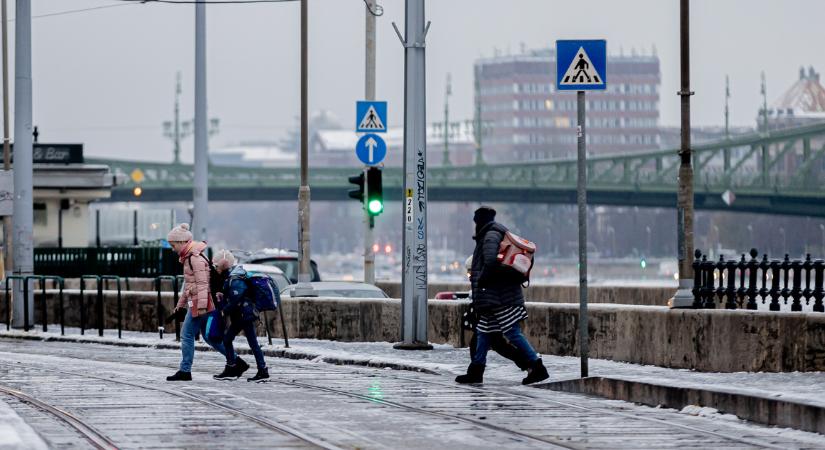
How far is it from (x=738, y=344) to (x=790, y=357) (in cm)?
69

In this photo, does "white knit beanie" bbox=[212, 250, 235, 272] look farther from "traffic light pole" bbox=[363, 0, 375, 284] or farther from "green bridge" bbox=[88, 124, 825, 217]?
"green bridge" bbox=[88, 124, 825, 217]

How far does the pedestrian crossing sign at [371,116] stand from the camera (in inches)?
1061

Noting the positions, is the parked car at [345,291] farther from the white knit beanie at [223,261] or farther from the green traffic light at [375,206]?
the white knit beanie at [223,261]

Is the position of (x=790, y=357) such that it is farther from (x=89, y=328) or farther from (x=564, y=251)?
(x=564, y=251)

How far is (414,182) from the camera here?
21.8 m

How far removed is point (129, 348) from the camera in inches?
995

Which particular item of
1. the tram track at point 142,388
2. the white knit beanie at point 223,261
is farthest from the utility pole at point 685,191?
the tram track at point 142,388

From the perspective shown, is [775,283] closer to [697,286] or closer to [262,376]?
[697,286]

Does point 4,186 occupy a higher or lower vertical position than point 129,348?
higher

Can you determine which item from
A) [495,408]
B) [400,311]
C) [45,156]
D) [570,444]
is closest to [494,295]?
[495,408]

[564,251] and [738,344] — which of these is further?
[564,251]

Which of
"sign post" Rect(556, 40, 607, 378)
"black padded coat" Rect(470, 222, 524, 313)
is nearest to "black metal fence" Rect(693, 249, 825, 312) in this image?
"sign post" Rect(556, 40, 607, 378)

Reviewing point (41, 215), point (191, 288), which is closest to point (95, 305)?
point (191, 288)

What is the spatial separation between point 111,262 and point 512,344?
953 inches
